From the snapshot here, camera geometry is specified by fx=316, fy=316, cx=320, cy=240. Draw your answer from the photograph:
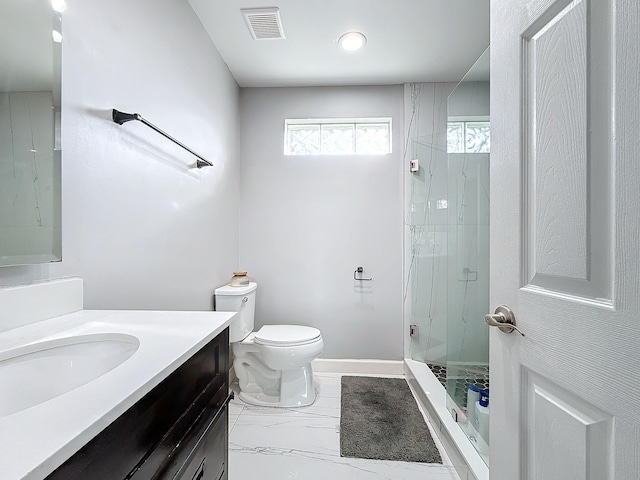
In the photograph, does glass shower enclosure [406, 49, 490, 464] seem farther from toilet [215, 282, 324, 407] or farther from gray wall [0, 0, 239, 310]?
gray wall [0, 0, 239, 310]

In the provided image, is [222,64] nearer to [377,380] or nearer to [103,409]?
[103,409]

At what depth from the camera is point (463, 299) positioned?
1933mm

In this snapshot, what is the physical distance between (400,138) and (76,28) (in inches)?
84.9

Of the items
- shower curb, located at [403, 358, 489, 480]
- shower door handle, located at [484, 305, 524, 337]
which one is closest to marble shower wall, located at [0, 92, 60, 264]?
shower door handle, located at [484, 305, 524, 337]

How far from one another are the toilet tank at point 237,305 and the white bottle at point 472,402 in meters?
1.40

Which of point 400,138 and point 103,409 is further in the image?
point 400,138

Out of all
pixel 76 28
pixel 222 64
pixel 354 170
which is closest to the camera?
pixel 76 28

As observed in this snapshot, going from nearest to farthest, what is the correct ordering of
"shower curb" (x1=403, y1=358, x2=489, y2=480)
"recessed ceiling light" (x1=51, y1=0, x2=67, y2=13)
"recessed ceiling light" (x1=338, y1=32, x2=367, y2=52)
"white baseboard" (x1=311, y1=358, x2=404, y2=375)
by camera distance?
1. "recessed ceiling light" (x1=51, y1=0, x2=67, y2=13)
2. "shower curb" (x1=403, y1=358, x2=489, y2=480)
3. "recessed ceiling light" (x1=338, y1=32, x2=367, y2=52)
4. "white baseboard" (x1=311, y1=358, x2=404, y2=375)

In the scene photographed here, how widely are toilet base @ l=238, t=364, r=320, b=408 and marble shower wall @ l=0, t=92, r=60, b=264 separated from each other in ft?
5.14

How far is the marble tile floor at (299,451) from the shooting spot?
4.80 feet

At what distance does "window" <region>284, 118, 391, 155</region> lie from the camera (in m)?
2.67

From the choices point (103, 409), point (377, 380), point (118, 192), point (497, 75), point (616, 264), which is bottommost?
point (377, 380)

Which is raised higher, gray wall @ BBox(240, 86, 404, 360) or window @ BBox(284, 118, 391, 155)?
window @ BBox(284, 118, 391, 155)

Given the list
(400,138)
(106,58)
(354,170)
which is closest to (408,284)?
(354,170)
